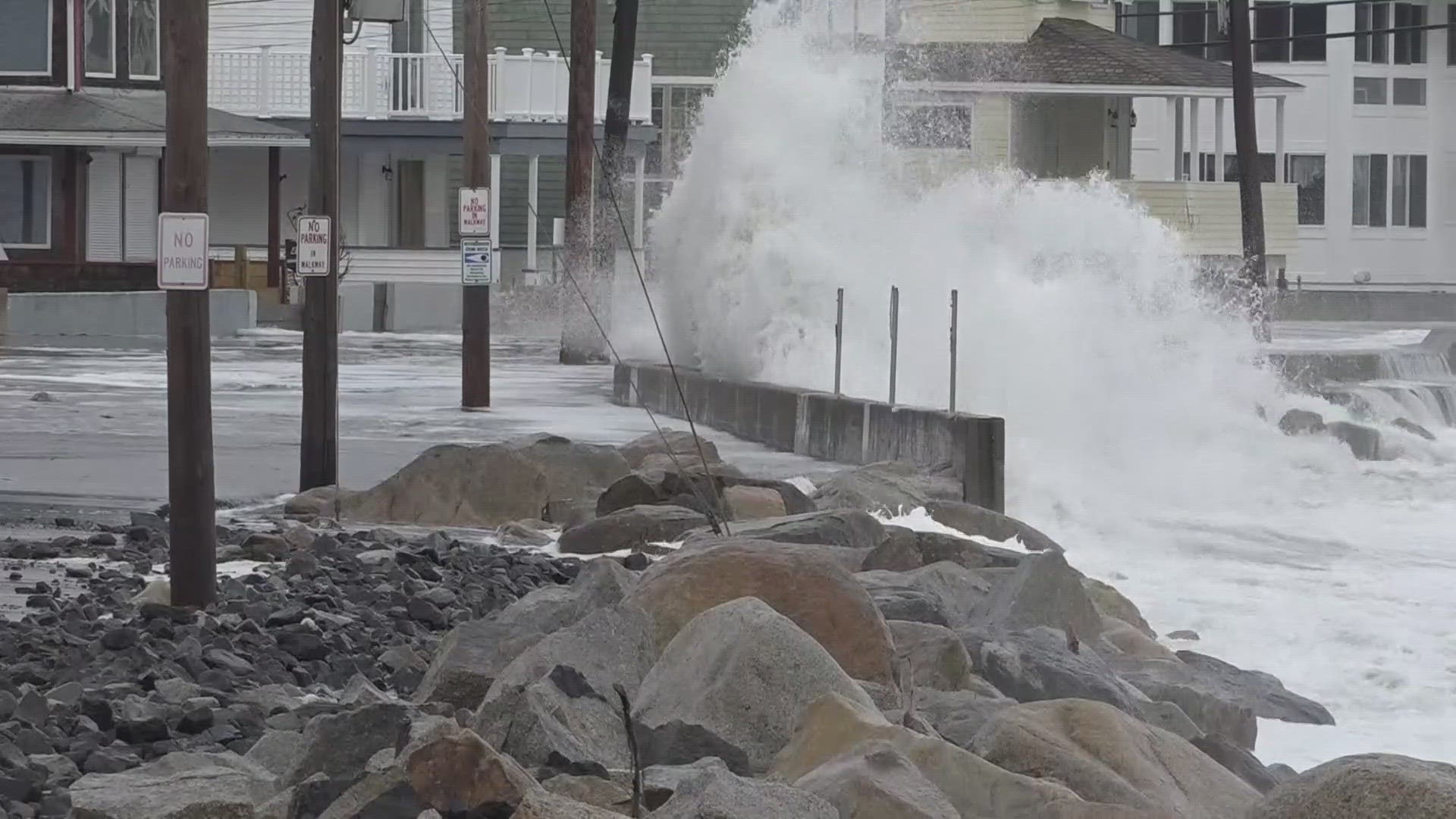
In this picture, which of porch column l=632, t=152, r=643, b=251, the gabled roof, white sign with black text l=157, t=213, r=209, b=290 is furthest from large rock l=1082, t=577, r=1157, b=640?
the gabled roof

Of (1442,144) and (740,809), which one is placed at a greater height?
(1442,144)

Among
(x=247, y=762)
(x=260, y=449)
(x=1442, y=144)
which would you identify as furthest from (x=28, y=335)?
(x=1442, y=144)

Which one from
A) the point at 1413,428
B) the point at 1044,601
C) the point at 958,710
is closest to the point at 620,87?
the point at 1413,428

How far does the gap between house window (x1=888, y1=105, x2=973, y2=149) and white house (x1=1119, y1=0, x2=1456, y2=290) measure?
41.9ft

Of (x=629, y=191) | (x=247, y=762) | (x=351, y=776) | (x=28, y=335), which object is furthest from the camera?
(x=629, y=191)

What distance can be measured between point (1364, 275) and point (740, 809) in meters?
47.8

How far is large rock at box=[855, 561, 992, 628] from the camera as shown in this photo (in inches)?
388

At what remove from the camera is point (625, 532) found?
12.4 m

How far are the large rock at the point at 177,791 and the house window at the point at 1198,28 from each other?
158 ft

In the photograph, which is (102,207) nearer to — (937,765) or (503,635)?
(503,635)

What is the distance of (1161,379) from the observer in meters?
23.1

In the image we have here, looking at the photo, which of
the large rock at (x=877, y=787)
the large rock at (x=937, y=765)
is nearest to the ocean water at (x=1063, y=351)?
the large rock at (x=937, y=765)

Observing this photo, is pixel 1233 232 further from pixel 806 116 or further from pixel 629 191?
pixel 806 116

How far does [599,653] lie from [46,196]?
110 ft
